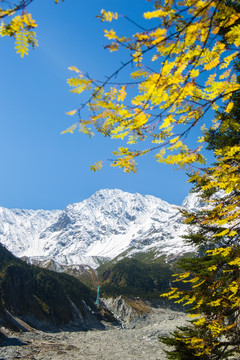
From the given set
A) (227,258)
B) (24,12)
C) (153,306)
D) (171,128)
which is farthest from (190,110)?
(153,306)

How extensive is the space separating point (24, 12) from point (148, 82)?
1.48 meters

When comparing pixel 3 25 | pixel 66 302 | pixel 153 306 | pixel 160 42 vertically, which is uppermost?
pixel 3 25

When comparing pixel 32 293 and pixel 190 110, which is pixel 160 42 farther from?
pixel 32 293

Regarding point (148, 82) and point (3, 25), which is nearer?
point (3, 25)

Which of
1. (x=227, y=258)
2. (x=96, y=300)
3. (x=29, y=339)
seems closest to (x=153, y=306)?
(x=96, y=300)

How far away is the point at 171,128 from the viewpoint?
3381mm

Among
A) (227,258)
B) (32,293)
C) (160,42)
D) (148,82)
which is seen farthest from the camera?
(32,293)

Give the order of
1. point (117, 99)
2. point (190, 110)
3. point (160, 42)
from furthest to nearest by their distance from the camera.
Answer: point (190, 110) < point (117, 99) < point (160, 42)

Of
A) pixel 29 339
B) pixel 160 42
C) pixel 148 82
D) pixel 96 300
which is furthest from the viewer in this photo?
pixel 96 300

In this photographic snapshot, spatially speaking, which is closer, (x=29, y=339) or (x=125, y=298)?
(x=29, y=339)

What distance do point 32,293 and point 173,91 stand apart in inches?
2833

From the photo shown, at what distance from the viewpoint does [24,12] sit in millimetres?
2160

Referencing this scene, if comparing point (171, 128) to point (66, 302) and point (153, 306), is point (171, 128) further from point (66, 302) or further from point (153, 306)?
point (153, 306)

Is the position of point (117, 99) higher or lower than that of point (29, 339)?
higher
